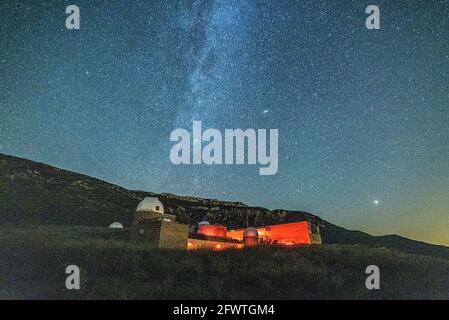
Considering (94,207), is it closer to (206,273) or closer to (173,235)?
(173,235)

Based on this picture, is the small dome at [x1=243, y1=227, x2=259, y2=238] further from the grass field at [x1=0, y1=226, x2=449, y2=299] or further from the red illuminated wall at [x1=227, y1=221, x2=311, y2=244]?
the grass field at [x1=0, y1=226, x2=449, y2=299]

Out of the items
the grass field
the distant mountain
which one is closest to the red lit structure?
the grass field

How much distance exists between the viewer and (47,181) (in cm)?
10219

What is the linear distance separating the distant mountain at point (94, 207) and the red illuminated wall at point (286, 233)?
29.4 m

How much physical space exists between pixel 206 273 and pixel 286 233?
2200 cm

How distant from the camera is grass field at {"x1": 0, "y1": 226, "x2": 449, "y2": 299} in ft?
60.4

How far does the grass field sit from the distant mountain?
4332 cm

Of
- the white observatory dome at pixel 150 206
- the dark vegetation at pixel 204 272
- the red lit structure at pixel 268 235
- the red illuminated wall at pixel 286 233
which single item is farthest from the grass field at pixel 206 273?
the white observatory dome at pixel 150 206

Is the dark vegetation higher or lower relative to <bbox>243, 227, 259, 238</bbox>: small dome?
lower

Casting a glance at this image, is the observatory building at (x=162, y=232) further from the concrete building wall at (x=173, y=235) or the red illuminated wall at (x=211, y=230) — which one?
the red illuminated wall at (x=211, y=230)

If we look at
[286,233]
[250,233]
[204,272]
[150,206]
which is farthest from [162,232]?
[286,233]

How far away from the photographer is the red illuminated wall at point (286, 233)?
41625mm
